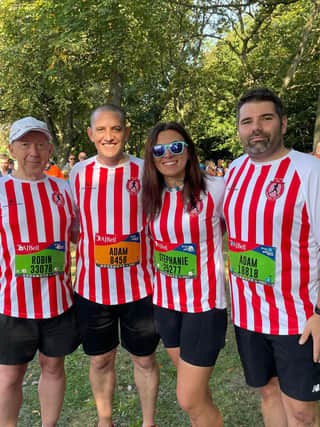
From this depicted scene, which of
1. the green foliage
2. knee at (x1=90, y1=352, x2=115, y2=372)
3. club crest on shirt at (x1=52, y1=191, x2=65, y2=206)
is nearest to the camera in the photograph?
club crest on shirt at (x1=52, y1=191, x2=65, y2=206)

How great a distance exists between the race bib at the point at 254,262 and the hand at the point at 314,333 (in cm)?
26

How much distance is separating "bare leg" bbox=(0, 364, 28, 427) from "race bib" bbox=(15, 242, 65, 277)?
0.61m

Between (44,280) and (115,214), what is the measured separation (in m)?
0.62

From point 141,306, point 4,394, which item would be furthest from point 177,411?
point 4,394

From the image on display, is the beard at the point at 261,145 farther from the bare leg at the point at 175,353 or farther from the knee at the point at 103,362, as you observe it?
the knee at the point at 103,362

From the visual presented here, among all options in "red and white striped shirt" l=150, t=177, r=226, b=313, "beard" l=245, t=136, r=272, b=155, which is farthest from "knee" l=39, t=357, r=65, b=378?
"beard" l=245, t=136, r=272, b=155

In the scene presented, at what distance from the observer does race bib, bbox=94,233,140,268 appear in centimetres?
254

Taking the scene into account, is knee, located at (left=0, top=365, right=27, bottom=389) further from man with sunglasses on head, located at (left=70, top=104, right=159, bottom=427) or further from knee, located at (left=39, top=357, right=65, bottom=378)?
man with sunglasses on head, located at (left=70, top=104, right=159, bottom=427)

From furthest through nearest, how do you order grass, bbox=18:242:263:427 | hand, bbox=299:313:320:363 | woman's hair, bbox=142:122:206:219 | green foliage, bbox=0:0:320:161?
green foliage, bbox=0:0:320:161, grass, bbox=18:242:263:427, woman's hair, bbox=142:122:206:219, hand, bbox=299:313:320:363

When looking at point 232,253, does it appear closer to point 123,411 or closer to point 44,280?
point 44,280

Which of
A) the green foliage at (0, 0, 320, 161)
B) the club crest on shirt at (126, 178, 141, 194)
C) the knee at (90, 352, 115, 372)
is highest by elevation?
the green foliage at (0, 0, 320, 161)

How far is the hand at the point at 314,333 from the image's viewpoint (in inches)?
75.6

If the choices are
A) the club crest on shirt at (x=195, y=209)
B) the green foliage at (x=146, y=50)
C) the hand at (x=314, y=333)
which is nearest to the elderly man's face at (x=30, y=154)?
the club crest on shirt at (x=195, y=209)

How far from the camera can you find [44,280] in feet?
7.89
